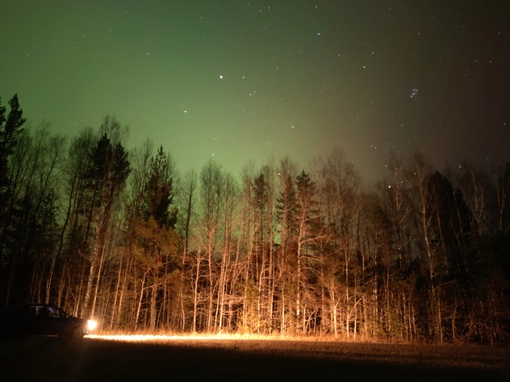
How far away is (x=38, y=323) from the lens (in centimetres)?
1655

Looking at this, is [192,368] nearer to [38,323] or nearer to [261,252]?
[38,323]

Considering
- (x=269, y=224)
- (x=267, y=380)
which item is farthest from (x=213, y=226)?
(x=267, y=380)

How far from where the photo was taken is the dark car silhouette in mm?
16094

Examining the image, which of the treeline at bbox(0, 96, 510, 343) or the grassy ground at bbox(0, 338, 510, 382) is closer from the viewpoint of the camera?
the grassy ground at bbox(0, 338, 510, 382)

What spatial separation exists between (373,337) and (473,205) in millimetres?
13821

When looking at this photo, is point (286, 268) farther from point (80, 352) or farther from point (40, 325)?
point (80, 352)

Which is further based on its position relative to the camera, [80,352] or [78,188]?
[78,188]

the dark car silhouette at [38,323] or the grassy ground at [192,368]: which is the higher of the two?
the dark car silhouette at [38,323]

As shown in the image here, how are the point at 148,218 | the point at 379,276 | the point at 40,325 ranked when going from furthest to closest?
the point at 148,218, the point at 379,276, the point at 40,325

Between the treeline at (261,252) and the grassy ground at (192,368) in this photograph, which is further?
the treeline at (261,252)

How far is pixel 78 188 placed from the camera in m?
33.0

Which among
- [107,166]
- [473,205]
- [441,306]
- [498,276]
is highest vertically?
[107,166]

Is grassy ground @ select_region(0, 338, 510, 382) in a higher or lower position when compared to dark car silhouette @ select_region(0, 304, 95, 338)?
lower

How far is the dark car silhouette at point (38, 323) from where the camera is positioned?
16.1 metres
